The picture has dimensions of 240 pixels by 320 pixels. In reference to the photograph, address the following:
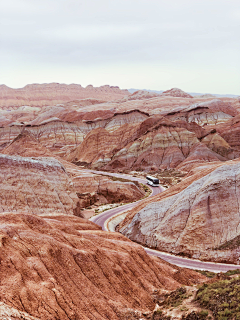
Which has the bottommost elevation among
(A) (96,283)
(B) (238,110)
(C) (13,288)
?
(A) (96,283)

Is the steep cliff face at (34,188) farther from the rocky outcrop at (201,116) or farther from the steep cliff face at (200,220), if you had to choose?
the rocky outcrop at (201,116)

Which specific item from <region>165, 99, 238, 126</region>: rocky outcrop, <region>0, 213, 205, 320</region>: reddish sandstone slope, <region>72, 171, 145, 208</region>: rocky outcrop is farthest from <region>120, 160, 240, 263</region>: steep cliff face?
Answer: <region>165, 99, 238, 126</region>: rocky outcrop

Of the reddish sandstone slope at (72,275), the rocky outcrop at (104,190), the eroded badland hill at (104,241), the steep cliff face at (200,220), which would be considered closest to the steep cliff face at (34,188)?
the eroded badland hill at (104,241)

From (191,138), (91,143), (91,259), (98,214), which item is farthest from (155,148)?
(91,259)

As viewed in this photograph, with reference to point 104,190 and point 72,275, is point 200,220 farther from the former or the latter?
point 104,190

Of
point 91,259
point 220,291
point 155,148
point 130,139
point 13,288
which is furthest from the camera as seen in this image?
point 130,139

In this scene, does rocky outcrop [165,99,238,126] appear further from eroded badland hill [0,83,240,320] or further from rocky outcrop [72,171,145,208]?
rocky outcrop [72,171,145,208]

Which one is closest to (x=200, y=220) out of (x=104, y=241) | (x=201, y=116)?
(x=104, y=241)

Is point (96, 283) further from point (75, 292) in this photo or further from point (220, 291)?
point (220, 291)
